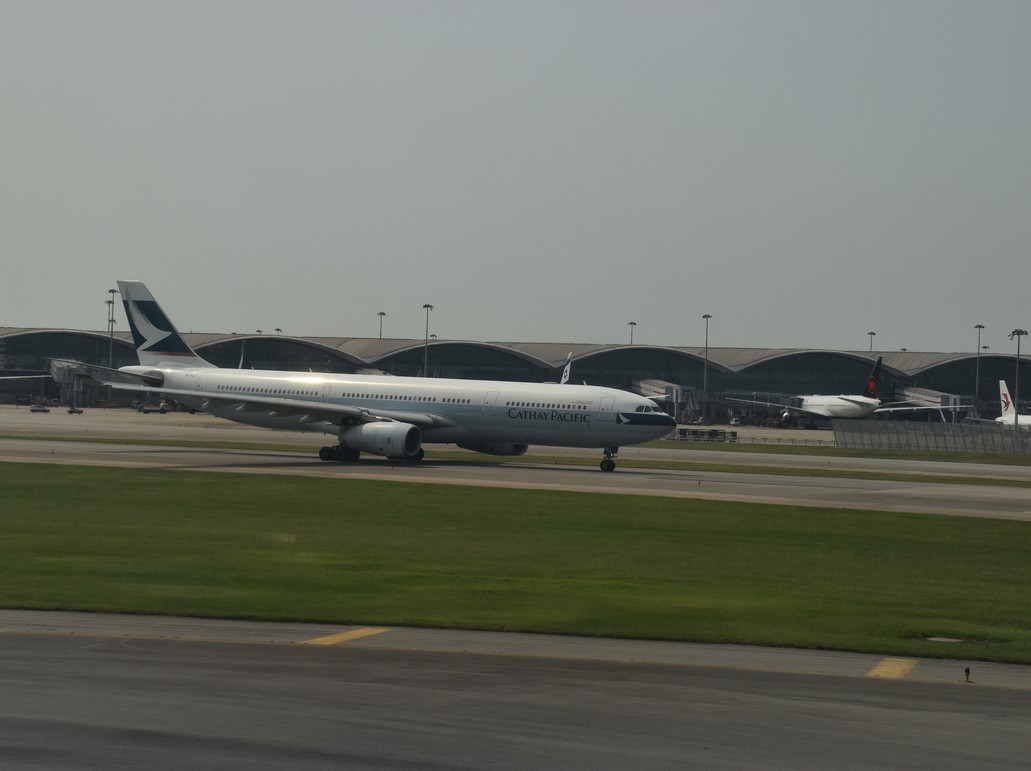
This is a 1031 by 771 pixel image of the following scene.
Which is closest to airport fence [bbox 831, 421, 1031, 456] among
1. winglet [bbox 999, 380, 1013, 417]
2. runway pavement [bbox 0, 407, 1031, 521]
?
runway pavement [bbox 0, 407, 1031, 521]

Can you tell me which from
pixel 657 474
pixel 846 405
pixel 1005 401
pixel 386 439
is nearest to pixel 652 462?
pixel 657 474

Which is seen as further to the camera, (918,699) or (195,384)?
(195,384)

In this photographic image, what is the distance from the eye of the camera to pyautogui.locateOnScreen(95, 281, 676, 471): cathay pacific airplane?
188 ft

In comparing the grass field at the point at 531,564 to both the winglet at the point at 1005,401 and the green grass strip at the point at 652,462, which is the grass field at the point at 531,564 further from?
the winglet at the point at 1005,401

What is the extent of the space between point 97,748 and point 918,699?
8.93m

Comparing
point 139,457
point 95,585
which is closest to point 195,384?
point 139,457

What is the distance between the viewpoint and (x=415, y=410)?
62.0 m

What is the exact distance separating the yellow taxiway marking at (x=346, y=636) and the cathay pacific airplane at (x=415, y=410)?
1536 inches

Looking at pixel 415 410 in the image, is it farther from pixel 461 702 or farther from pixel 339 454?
pixel 461 702

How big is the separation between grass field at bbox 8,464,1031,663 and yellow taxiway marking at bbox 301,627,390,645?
677mm

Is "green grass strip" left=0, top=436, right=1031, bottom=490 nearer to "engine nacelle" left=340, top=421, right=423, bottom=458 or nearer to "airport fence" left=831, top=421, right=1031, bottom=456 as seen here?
"engine nacelle" left=340, top=421, right=423, bottom=458

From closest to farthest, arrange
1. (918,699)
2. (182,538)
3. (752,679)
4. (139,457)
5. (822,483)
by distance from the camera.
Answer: (918,699) → (752,679) → (182,538) → (822,483) → (139,457)

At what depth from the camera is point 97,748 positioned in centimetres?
1124

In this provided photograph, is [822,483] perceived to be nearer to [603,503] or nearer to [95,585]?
[603,503]
